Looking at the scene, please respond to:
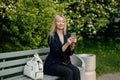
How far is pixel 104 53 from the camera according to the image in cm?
1324

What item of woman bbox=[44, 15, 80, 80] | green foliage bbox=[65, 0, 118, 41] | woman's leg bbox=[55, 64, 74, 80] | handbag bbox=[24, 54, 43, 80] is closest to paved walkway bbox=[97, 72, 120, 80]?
green foliage bbox=[65, 0, 118, 41]

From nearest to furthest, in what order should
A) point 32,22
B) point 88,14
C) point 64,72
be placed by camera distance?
point 64,72, point 32,22, point 88,14

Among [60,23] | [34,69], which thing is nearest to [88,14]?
[60,23]

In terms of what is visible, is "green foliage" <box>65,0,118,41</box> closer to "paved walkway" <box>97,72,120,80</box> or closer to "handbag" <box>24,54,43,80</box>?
"paved walkway" <box>97,72,120,80</box>

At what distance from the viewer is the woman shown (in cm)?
677

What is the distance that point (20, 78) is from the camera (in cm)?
652

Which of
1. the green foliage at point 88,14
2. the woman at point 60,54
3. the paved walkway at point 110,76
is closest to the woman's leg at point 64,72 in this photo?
the woman at point 60,54

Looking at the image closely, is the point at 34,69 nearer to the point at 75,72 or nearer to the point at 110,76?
the point at 75,72

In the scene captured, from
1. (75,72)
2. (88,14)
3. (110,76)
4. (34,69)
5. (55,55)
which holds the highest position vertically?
(88,14)

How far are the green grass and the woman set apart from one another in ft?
11.5

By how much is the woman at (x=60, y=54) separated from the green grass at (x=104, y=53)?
3.50m

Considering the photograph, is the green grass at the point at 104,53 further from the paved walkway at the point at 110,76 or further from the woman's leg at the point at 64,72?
the woman's leg at the point at 64,72

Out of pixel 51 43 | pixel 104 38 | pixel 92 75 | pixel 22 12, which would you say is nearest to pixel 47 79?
pixel 51 43

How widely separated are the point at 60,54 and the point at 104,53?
21.4 ft
